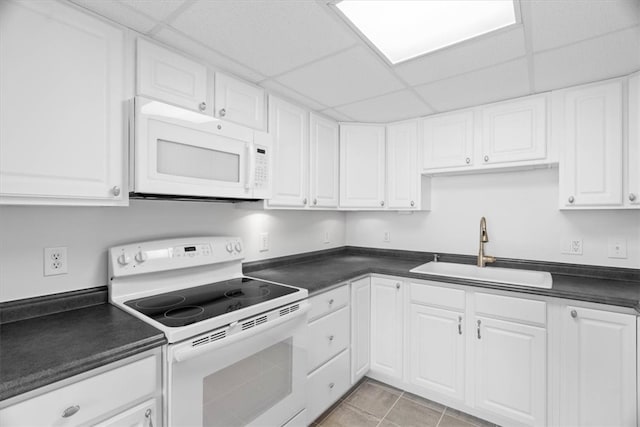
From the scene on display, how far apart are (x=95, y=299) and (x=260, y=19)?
1498 mm

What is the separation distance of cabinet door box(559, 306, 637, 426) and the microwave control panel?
6.05 feet

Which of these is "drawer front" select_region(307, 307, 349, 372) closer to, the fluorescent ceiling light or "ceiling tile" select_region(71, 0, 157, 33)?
the fluorescent ceiling light

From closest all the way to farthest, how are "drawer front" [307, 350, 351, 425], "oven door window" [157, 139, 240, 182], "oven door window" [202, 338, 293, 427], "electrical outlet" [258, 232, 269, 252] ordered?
"oven door window" [202, 338, 293, 427] < "oven door window" [157, 139, 240, 182] < "drawer front" [307, 350, 351, 425] < "electrical outlet" [258, 232, 269, 252]

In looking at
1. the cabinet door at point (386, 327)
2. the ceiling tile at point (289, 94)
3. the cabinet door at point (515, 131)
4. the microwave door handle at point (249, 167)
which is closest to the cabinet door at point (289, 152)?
the ceiling tile at point (289, 94)

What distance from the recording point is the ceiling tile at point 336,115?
2.48m

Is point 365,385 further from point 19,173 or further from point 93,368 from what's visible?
point 19,173

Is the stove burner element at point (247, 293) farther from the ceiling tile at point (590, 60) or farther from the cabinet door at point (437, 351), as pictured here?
the ceiling tile at point (590, 60)

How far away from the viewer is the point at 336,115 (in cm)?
258

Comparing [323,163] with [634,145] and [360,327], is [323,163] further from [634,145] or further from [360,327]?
[634,145]

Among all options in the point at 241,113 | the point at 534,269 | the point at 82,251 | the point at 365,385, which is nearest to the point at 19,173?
the point at 82,251

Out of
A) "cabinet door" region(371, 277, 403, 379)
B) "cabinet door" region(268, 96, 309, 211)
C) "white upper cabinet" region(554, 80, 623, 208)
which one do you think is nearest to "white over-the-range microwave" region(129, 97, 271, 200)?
"cabinet door" region(268, 96, 309, 211)

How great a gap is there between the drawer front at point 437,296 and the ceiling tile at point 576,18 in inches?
58.0

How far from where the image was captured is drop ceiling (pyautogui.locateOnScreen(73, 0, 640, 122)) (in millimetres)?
1277

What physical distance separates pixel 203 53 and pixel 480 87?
A: 5.49ft
